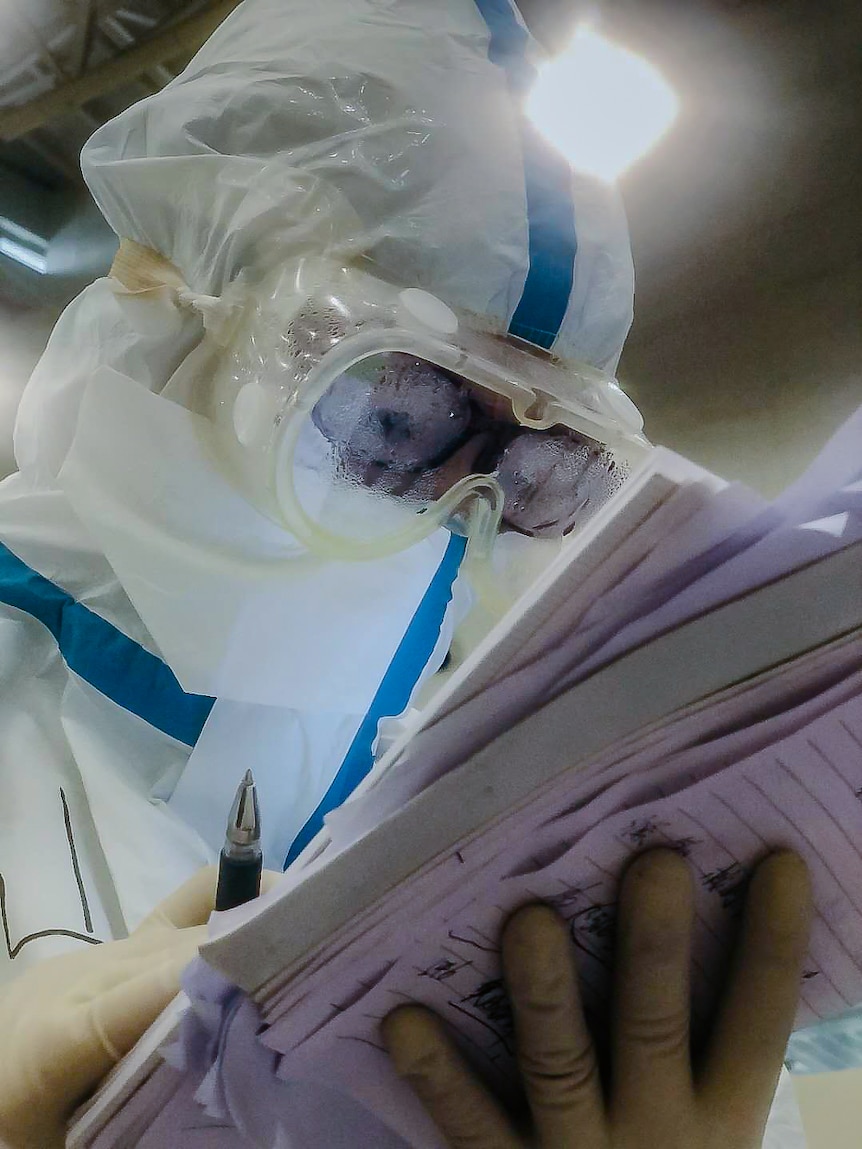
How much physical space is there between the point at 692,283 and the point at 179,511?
751 millimetres

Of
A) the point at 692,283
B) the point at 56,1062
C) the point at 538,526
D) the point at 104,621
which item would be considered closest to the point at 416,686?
the point at 538,526

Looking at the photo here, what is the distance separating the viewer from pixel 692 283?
0.99 m

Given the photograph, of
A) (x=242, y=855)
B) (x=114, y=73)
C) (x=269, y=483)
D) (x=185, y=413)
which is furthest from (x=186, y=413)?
(x=114, y=73)

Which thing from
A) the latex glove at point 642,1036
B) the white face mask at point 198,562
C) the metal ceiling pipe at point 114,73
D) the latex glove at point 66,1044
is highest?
the metal ceiling pipe at point 114,73

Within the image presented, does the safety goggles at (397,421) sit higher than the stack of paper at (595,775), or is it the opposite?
the safety goggles at (397,421)

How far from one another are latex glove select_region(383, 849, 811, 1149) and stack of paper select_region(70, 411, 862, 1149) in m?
0.01

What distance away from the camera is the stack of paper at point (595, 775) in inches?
8.7

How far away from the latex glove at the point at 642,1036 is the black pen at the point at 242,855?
13 centimetres

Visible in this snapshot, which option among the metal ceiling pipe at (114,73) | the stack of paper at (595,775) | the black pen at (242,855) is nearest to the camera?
the stack of paper at (595,775)

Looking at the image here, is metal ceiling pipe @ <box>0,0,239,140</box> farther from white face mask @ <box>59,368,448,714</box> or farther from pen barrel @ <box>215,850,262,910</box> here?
Answer: pen barrel @ <box>215,850,262,910</box>

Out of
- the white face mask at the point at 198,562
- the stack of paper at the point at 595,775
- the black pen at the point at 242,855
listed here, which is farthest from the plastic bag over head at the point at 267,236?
the stack of paper at the point at 595,775

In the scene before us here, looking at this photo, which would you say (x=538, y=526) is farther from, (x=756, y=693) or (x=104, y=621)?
(x=756, y=693)

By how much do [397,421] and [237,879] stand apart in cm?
45

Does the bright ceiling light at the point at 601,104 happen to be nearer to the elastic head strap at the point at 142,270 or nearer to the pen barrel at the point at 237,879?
the elastic head strap at the point at 142,270
